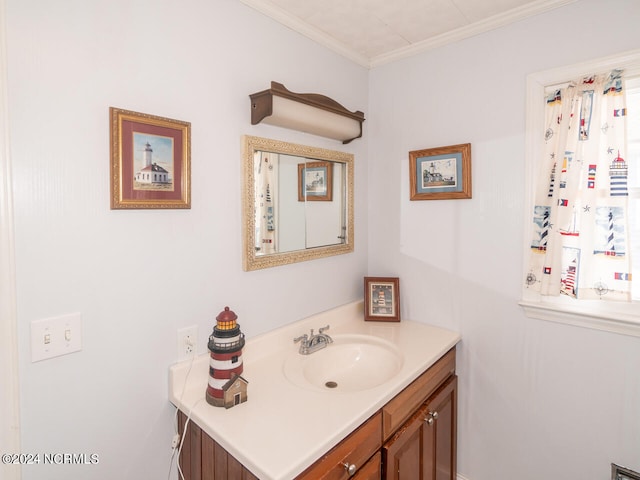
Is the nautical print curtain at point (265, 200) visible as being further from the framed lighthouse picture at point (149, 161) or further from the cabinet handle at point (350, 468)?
the cabinet handle at point (350, 468)

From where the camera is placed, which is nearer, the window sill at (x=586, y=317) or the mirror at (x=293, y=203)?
the window sill at (x=586, y=317)

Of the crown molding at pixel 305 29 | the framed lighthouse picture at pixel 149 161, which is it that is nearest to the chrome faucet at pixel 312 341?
the framed lighthouse picture at pixel 149 161

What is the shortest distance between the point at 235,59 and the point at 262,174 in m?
0.48

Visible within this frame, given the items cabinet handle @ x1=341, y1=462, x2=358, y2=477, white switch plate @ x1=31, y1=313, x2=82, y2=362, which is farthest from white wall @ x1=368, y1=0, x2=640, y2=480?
white switch plate @ x1=31, y1=313, x2=82, y2=362

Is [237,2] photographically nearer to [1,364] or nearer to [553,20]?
[553,20]

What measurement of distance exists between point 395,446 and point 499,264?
97 centimetres

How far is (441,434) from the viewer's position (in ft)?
5.49

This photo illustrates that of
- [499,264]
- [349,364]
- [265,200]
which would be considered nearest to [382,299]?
[349,364]

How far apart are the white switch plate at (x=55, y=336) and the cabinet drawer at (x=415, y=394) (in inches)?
41.1

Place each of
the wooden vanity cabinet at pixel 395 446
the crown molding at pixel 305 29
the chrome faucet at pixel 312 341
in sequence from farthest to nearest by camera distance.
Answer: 1. the chrome faucet at pixel 312 341
2. the crown molding at pixel 305 29
3. the wooden vanity cabinet at pixel 395 446

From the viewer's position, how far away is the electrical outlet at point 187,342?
4.37 feet

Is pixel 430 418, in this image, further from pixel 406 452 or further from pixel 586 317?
pixel 586 317

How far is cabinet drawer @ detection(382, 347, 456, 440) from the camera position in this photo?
1307 millimetres

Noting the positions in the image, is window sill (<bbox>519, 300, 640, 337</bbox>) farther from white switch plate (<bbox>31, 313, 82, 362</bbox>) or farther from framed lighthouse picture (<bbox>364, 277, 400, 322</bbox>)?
white switch plate (<bbox>31, 313, 82, 362</bbox>)
